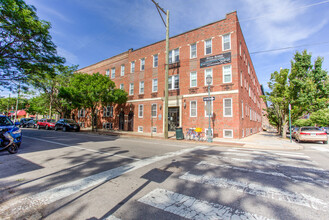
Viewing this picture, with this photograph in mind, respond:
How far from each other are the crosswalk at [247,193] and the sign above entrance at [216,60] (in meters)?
13.1

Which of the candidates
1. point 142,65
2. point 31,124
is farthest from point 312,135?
point 31,124

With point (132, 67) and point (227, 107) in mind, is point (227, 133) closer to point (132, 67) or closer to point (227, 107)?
point (227, 107)

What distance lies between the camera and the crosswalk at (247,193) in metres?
2.63

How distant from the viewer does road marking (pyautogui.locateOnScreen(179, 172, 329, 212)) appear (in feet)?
9.80

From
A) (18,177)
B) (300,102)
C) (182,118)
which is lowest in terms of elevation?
(18,177)

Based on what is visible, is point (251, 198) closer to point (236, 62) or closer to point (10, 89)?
point (236, 62)

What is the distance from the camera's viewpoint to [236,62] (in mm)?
15445

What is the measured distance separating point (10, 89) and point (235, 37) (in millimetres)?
21730

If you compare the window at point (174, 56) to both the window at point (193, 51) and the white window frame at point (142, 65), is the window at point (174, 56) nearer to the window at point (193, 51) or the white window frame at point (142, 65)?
the window at point (193, 51)

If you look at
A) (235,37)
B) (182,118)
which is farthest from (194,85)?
(235,37)

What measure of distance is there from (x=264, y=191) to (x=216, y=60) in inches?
605

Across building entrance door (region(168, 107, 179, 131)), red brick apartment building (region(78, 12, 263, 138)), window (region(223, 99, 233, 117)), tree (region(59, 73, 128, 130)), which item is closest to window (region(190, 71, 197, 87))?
red brick apartment building (region(78, 12, 263, 138))

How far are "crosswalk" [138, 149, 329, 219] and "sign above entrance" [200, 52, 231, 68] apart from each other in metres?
13.1

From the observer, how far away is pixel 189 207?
2.75 m
